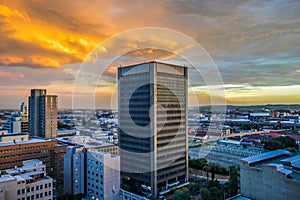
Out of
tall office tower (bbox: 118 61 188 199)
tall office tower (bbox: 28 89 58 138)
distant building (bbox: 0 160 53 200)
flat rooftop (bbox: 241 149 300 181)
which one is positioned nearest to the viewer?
distant building (bbox: 0 160 53 200)

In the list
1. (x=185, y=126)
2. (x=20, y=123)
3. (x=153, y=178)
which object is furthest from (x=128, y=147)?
(x=20, y=123)

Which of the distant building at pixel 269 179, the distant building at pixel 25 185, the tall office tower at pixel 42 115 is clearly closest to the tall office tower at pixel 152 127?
the distant building at pixel 269 179

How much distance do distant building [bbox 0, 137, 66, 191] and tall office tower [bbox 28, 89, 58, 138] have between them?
6464 millimetres

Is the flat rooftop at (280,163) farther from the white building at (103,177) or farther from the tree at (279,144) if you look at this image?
the tree at (279,144)

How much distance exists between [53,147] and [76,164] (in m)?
2.50

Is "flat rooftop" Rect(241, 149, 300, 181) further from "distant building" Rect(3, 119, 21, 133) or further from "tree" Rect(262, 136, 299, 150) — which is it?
"distant building" Rect(3, 119, 21, 133)

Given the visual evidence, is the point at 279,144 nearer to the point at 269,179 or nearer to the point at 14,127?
the point at 269,179

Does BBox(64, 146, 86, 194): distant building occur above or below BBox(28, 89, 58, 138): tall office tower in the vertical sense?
below

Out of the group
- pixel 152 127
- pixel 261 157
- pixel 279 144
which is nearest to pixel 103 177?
pixel 152 127

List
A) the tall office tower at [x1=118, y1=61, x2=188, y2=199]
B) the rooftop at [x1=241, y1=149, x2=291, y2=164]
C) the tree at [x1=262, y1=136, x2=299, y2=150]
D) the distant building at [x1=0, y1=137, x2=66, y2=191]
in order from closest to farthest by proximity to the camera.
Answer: the rooftop at [x1=241, y1=149, x2=291, y2=164], the tall office tower at [x1=118, y1=61, x2=188, y2=199], the distant building at [x1=0, y1=137, x2=66, y2=191], the tree at [x1=262, y1=136, x2=299, y2=150]

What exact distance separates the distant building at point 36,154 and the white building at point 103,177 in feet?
6.73

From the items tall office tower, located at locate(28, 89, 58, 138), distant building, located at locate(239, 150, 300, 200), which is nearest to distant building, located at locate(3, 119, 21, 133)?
tall office tower, located at locate(28, 89, 58, 138)

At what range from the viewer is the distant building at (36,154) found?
772cm

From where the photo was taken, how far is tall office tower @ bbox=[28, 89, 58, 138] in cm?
1531
